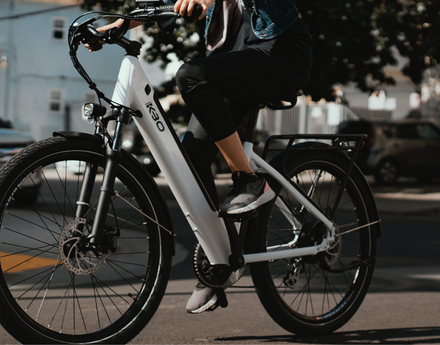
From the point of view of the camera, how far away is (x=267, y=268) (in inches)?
125

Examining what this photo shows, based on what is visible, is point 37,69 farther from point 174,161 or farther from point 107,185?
point 107,185

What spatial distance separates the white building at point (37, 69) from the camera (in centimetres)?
2884

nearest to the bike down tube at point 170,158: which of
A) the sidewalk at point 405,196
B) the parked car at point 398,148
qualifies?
the sidewalk at point 405,196

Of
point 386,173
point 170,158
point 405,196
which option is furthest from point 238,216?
point 386,173

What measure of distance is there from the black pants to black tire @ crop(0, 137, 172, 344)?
0.37m

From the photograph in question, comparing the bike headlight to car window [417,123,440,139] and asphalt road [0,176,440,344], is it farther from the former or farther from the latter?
car window [417,123,440,139]

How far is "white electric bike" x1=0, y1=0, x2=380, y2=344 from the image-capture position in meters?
2.60

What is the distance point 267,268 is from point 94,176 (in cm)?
96

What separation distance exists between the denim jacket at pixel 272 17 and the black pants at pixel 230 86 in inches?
2.7

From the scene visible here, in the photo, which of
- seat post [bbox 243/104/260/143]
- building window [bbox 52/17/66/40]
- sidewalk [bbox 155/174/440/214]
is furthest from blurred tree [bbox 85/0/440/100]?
building window [bbox 52/17/66/40]

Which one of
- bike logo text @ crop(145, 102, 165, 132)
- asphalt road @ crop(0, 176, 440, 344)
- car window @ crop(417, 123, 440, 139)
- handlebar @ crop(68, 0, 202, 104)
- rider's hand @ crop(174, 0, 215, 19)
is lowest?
car window @ crop(417, 123, 440, 139)

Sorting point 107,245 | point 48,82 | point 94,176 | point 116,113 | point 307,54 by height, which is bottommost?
point 48,82

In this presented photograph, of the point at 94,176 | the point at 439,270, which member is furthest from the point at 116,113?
the point at 439,270

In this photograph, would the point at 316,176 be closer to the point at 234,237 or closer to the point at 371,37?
the point at 234,237
